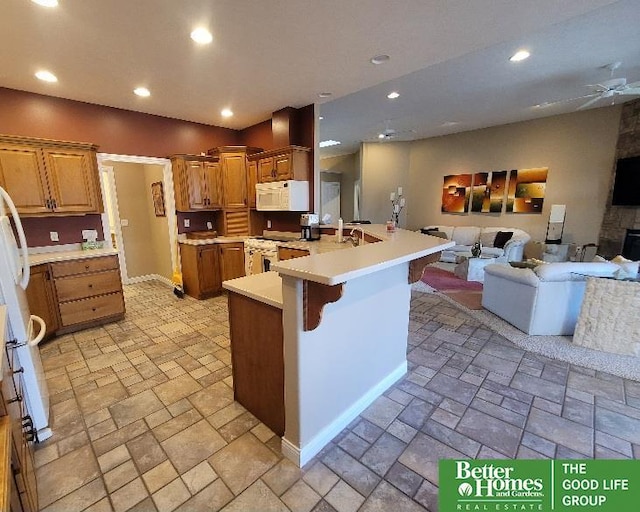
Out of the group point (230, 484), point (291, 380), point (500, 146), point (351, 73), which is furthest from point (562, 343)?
point (500, 146)

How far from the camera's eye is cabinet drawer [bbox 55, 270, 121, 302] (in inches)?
128

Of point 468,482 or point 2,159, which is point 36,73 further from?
point 468,482

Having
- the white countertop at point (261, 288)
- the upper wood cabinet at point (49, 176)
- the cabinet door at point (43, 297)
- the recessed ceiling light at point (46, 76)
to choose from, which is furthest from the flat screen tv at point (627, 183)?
the cabinet door at point (43, 297)

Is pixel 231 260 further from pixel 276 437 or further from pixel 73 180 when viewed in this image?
pixel 276 437

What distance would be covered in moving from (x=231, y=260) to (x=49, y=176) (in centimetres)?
238

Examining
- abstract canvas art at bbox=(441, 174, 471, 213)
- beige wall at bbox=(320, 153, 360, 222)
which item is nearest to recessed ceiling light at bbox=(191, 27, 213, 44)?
abstract canvas art at bbox=(441, 174, 471, 213)

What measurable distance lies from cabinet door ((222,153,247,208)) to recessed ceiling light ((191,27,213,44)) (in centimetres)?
231

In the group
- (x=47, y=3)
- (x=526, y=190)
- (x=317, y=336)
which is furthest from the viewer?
(x=526, y=190)

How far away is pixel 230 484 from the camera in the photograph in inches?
60.9

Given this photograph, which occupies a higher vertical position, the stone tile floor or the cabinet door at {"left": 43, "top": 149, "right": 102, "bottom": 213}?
the cabinet door at {"left": 43, "top": 149, "right": 102, "bottom": 213}

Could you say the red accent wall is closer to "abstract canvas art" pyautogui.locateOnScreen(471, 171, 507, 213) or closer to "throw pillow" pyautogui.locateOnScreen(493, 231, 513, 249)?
"abstract canvas art" pyautogui.locateOnScreen(471, 171, 507, 213)

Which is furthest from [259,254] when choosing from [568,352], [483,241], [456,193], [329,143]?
[456,193]

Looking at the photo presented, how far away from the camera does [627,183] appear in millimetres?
5203

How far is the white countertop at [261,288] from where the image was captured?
168 cm
